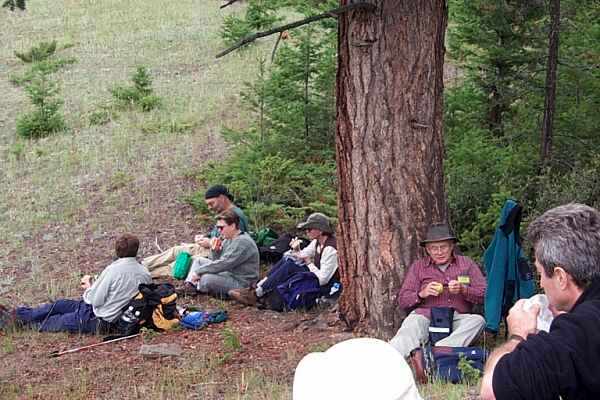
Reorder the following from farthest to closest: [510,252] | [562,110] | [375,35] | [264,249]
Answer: [562,110], [264,249], [375,35], [510,252]

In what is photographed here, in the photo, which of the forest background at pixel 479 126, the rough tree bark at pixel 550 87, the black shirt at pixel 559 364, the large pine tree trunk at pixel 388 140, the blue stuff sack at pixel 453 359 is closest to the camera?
the black shirt at pixel 559 364

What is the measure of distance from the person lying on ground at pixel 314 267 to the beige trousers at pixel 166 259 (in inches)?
50.1

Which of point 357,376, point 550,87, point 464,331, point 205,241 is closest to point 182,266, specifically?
point 205,241

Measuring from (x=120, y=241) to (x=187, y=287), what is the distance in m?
1.50

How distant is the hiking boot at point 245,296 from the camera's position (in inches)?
368

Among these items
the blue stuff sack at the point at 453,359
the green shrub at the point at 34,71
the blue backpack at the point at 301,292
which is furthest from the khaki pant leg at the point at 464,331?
the green shrub at the point at 34,71

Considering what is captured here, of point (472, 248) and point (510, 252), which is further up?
point (510, 252)

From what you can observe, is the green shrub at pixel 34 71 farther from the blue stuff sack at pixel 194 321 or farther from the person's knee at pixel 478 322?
the person's knee at pixel 478 322

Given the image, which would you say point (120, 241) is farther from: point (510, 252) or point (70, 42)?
point (70, 42)

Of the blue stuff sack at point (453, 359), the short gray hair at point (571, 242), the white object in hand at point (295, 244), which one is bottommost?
the white object in hand at point (295, 244)

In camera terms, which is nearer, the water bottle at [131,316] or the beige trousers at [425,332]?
the beige trousers at [425,332]

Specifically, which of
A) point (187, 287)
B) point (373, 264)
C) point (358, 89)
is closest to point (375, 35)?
point (358, 89)

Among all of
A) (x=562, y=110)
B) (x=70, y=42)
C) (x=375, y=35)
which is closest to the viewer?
(x=375, y=35)

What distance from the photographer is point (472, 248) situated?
A: 9.54 m
